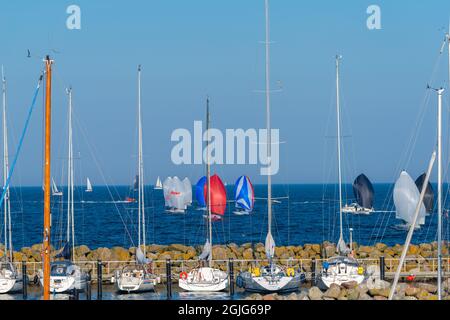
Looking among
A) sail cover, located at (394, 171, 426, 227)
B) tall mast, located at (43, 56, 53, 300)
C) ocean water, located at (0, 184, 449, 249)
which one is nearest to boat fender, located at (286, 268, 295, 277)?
tall mast, located at (43, 56, 53, 300)

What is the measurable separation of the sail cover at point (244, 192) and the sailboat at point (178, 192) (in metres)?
26.8

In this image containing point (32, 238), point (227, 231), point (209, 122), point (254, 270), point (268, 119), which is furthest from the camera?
point (227, 231)

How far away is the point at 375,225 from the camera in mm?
96062

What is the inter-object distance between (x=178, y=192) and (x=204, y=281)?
69806mm

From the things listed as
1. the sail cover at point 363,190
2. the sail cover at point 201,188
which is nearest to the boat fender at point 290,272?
the sail cover at point 201,188

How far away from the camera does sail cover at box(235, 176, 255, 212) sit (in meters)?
73.4

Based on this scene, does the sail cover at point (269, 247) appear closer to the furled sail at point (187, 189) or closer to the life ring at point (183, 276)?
the life ring at point (183, 276)

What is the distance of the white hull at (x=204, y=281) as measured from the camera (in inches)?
1378

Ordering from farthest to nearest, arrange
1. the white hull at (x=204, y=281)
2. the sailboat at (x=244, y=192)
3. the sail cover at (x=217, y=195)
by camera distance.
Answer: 1. the sailboat at (x=244, y=192)
2. the sail cover at (x=217, y=195)
3. the white hull at (x=204, y=281)

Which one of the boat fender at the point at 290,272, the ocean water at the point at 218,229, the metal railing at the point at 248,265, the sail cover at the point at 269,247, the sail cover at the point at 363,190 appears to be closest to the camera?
the boat fender at the point at 290,272
